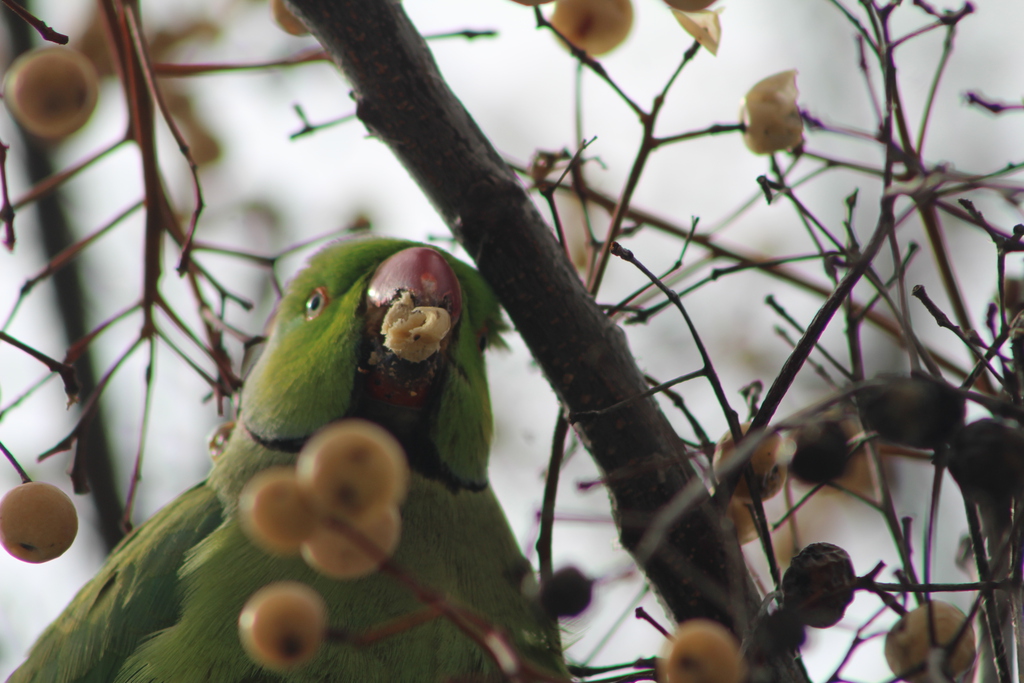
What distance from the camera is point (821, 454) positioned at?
4.42 ft

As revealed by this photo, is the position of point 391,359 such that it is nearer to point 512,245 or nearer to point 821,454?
point 512,245

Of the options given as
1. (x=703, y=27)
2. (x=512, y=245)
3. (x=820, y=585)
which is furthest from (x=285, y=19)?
(x=820, y=585)

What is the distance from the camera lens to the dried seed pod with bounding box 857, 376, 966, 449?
1.19 meters

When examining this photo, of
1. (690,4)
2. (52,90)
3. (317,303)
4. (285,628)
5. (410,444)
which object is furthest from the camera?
(317,303)

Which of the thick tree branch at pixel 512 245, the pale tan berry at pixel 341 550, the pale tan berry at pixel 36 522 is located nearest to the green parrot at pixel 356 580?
the thick tree branch at pixel 512 245

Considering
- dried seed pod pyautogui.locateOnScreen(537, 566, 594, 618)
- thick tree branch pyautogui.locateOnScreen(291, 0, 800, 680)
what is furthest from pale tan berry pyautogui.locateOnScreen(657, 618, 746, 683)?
thick tree branch pyautogui.locateOnScreen(291, 0, 800, 680)

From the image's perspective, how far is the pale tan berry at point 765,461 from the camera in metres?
1.78

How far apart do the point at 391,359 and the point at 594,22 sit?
0.95m

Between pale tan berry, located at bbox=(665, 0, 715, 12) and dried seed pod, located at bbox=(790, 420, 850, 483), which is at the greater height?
pale tan berry, located at bbox=(665, 0, 715, 12)

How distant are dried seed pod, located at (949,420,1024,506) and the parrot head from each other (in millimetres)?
1285

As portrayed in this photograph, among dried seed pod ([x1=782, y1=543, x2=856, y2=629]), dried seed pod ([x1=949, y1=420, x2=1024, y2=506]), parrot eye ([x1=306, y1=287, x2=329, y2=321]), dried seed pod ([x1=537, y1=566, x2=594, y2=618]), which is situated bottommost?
dried seed pod ([x1=537, y1=566, x2=594, y2=618])

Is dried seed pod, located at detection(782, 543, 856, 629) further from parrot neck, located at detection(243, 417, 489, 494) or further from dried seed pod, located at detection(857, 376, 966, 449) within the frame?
parrot neck, located at detection(243, 417, 489, 494)

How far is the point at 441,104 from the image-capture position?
81.4 inches

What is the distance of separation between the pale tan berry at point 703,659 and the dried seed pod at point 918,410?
35cm
